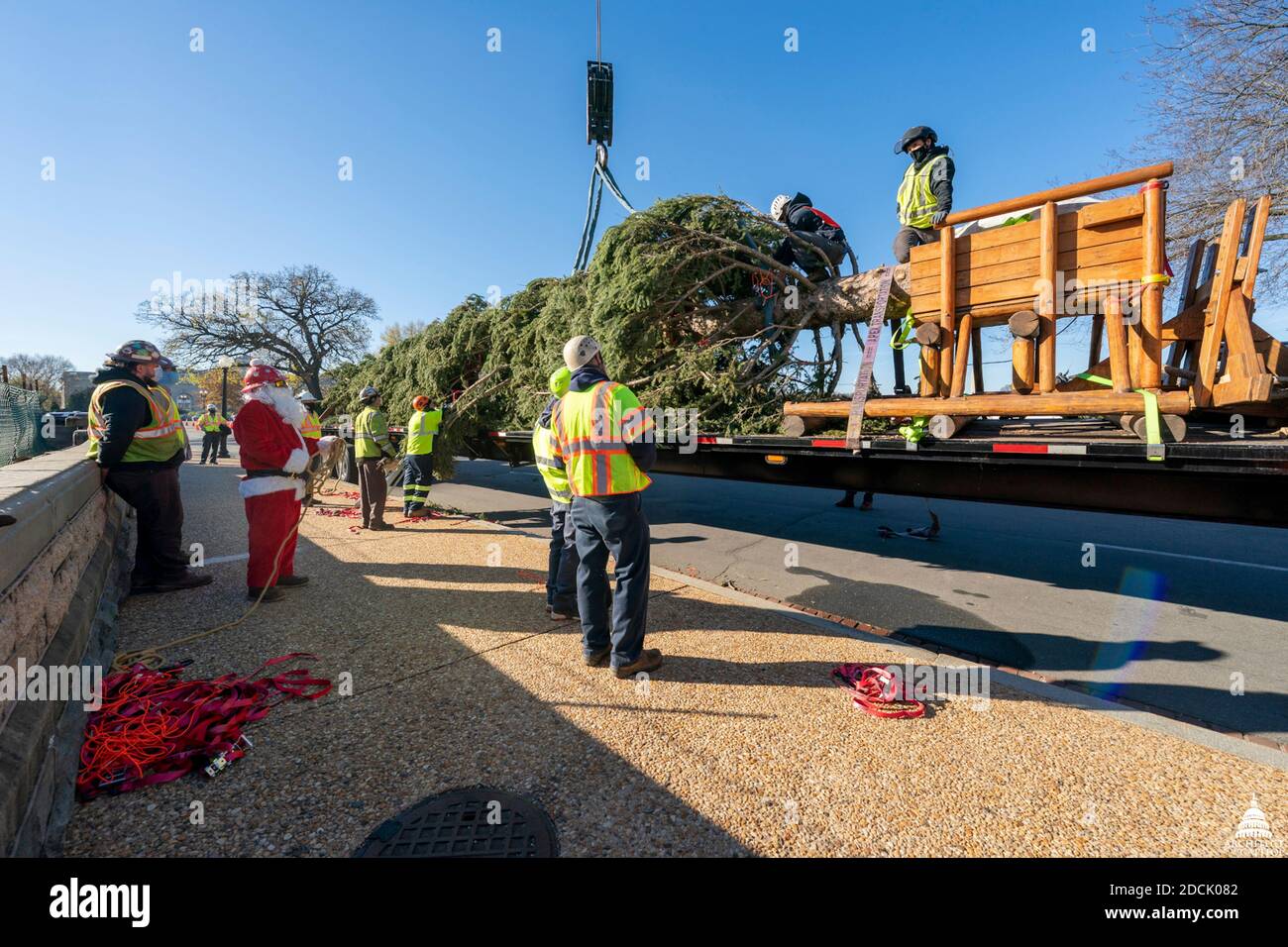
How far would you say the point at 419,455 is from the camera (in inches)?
309

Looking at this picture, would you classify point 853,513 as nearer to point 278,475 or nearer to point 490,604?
point 490,604

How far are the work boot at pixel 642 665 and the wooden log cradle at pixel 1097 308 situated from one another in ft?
8.32

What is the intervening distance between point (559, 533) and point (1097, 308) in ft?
12.5

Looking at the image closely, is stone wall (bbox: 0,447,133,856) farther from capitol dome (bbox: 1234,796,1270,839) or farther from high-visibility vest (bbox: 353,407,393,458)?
capitol dome (bbox: 1234,796,1270,839)

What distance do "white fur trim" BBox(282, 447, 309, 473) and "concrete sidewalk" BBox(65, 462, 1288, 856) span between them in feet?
3.75

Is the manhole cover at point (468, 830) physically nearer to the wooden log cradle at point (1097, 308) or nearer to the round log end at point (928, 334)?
the wooden log cradle at point (1097, 308)

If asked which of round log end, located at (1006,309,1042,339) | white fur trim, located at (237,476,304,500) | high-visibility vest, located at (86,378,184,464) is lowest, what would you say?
white fur trim, located at (237,476,304,500)

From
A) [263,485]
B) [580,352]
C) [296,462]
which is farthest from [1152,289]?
[263,485]

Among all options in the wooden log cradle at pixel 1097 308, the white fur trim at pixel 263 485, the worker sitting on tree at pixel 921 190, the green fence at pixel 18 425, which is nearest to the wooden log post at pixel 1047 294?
the wooden log cradle at pixel 1097 308

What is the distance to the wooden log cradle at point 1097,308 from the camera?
3.11 meters

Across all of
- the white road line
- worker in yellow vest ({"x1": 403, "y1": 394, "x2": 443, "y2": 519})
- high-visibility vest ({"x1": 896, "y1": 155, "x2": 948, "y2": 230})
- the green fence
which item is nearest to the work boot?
high-visibility vest ({"x1": 896, "y1": 155, "x2": 948, "y2": 230})

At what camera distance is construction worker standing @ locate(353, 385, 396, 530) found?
7.05 meters

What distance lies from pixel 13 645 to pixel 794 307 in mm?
5445
